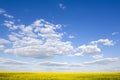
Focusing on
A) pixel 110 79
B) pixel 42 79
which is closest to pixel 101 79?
pixel 110 79

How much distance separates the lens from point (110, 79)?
2338 centimetres

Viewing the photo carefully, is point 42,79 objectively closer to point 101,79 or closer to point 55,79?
point 55,79

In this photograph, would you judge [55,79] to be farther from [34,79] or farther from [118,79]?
[118,79]

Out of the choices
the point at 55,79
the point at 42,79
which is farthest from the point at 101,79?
the point at 42,79

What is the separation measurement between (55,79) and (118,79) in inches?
276

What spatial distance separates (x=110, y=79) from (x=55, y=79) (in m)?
6.13

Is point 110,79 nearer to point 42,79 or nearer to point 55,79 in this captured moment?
point 55,79

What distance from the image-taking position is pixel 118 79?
2331 centimetres

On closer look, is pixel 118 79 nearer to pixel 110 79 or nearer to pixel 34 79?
pixel 110 79

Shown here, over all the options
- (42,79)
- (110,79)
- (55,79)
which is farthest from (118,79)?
(42,79)

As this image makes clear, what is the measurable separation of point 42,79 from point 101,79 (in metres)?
6.65

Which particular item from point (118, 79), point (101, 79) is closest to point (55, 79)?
point (101, 79)

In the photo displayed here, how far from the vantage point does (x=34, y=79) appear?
933 inches

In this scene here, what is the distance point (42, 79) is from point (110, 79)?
24.9ft
